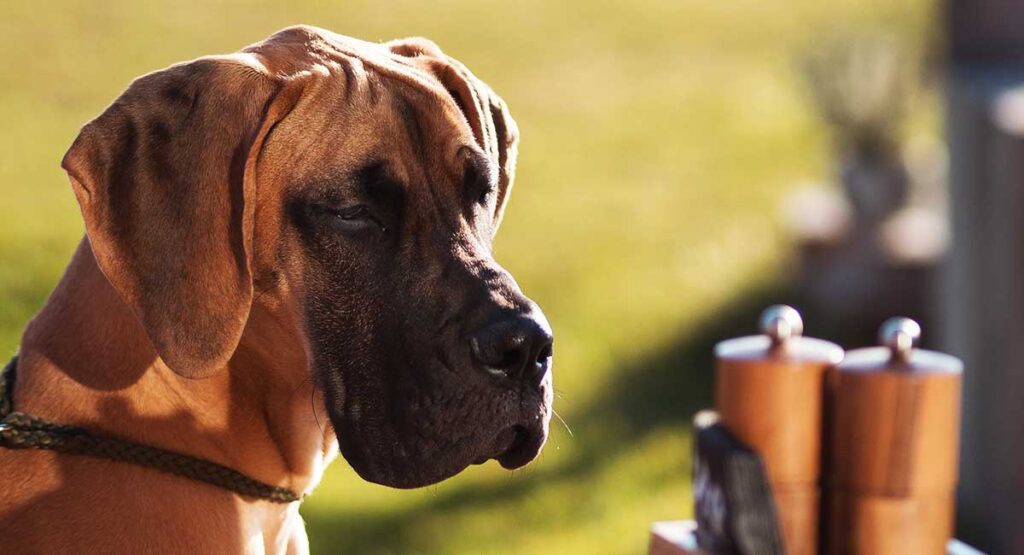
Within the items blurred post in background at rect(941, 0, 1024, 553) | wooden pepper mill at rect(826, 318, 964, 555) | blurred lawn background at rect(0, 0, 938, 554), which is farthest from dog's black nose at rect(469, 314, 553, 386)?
blurred post in background at rect(941, 0, 1024, 553)

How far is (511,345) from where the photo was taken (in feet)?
7.59

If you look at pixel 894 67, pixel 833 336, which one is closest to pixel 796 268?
pixel 833 336

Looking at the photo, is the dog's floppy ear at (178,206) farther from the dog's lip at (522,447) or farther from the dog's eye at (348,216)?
the dog's lip at (522,447)

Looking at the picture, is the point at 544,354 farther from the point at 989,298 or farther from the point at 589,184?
the point at 589,184

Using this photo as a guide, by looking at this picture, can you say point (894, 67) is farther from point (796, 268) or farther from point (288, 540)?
point (288, 540)

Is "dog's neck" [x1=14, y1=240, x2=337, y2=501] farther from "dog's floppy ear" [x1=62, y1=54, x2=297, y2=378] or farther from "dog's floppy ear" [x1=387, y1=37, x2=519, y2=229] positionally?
"dog's floppy ear" [x1=387, y1=37, x2=519, y2=229]

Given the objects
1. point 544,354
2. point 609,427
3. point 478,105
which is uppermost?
point 478,105

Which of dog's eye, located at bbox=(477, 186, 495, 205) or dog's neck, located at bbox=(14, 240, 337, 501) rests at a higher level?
dog's eye, located at bbox=(477, 186, 495, 205)

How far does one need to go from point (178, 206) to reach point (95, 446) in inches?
17.1

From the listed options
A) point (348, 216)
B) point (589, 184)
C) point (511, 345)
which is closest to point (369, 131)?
point (348, 216)

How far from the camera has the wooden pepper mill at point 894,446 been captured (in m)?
2.53

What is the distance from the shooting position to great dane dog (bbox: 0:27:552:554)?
2.33 meters

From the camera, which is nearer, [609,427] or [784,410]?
[784,410]

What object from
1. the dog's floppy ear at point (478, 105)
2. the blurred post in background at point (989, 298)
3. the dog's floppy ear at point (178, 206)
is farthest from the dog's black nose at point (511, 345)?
the blurred post in background at point (989, 298)
